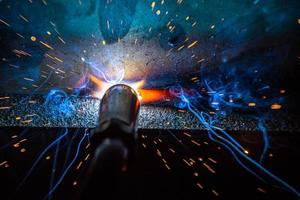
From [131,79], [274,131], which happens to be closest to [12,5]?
[131,79]

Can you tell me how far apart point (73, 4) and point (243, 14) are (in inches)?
34.7

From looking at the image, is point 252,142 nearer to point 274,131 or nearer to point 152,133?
point 274,131

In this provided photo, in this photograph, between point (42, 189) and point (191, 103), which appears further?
point (191, 103)

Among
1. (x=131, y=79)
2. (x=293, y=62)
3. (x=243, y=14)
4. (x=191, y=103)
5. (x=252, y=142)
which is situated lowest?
(x=252, y=142)

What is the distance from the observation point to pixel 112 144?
55 centimetres

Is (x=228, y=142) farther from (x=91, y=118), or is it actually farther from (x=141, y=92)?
(x=91, y=118)

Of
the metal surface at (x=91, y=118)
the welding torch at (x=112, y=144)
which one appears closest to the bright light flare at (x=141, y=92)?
the metal surface at (x=91, y=118)

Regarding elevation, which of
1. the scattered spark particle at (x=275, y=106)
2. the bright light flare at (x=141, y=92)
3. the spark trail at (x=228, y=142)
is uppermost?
the bright light flare at (x=141, y=92)

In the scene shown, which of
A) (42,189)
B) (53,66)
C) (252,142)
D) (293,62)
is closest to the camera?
(42,189)

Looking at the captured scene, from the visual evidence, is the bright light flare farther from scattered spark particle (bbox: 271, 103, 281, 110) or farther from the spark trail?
scattered spark particle (bbox: 271, 103, 281, 110)

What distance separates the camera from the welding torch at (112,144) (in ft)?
1.52

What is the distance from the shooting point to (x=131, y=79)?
1.24 metres

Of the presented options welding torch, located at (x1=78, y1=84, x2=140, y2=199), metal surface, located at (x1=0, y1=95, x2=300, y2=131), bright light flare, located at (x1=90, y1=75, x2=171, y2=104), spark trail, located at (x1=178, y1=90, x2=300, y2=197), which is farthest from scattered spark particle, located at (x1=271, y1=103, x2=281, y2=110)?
welding torch, located at (x1=78, y1=84, x2=140, y2=199)

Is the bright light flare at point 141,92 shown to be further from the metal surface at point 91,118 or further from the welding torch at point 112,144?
the welding torch at point 112,144
